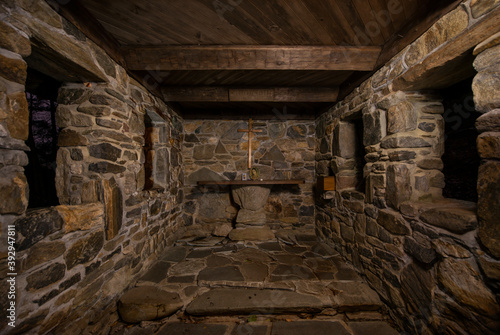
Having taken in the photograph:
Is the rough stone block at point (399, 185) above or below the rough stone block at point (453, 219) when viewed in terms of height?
above

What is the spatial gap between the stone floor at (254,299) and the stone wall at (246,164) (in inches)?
53.0

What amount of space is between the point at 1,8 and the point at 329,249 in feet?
13.3

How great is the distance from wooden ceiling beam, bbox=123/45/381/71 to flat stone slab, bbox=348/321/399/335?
2609 mm

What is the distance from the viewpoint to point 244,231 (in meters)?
3.40

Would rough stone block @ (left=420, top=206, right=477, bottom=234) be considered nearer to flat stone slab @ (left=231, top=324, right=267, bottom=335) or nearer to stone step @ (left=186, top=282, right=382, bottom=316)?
stone step @ (left=186, top=282, right=382, bottom=316)

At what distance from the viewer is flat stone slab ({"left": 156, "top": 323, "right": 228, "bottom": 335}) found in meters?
1.60

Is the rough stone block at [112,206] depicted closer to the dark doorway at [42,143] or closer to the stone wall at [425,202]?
the dark doorway at [42,143]

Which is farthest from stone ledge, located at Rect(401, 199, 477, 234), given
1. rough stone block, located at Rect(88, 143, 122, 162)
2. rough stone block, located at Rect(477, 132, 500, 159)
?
rough stone block, located at Rect(88, 143, 122, 162)

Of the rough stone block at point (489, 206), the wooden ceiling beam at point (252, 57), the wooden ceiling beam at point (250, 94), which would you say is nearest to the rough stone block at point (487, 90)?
the rough stone block at point (489, 206)

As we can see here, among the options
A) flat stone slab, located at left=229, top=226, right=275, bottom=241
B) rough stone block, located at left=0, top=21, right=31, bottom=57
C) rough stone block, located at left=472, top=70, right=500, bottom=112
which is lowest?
flat stone slab, located at left=229, top=226, right=275, bottom=241

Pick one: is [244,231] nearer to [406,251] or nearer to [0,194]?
[406,251]

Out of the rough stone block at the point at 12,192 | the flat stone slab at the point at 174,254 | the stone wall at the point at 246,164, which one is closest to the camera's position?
the rough stone block at the point at 12,192

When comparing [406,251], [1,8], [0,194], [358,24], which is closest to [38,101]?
[1,8]

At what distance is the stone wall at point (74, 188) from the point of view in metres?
1.06
